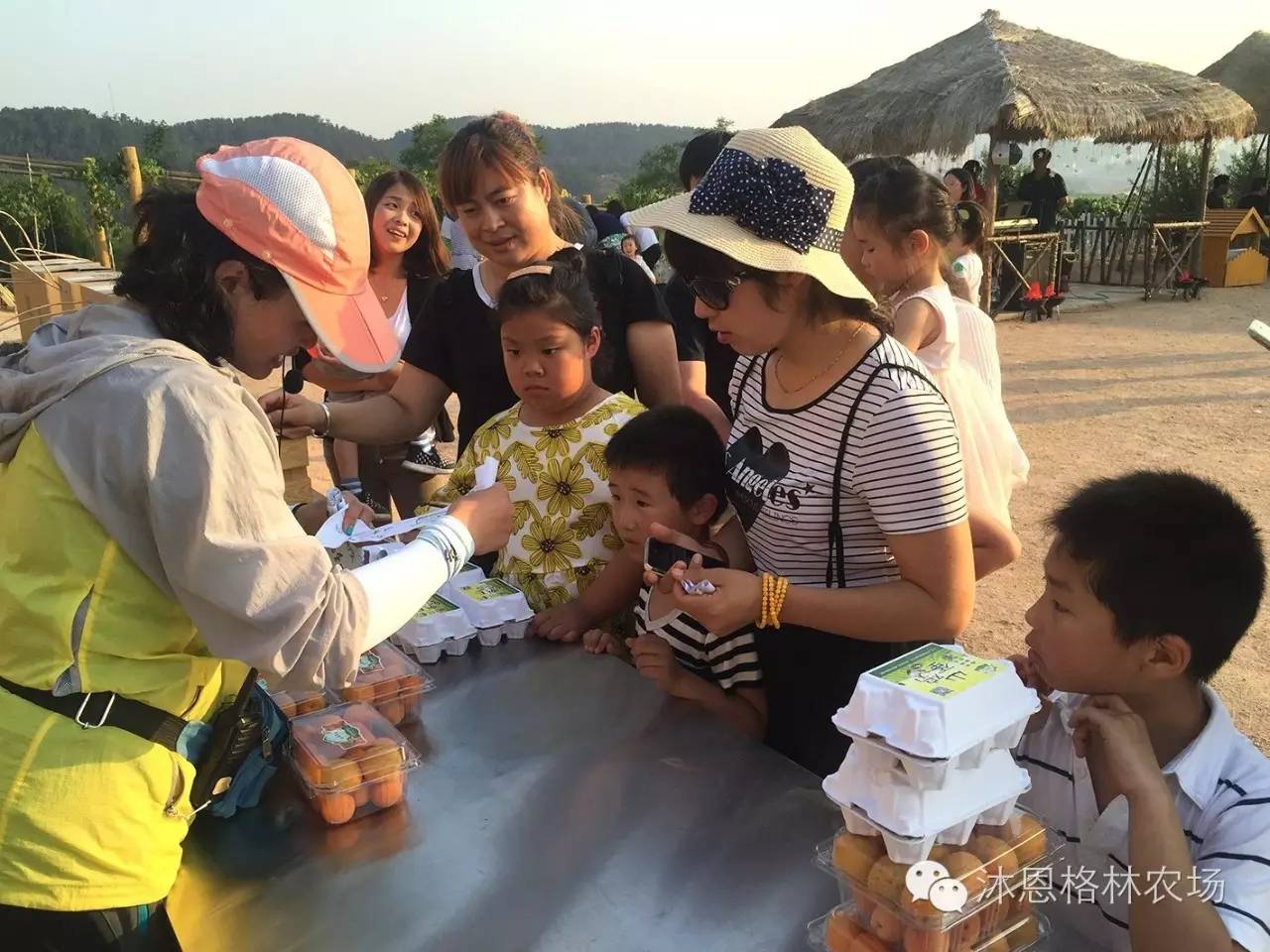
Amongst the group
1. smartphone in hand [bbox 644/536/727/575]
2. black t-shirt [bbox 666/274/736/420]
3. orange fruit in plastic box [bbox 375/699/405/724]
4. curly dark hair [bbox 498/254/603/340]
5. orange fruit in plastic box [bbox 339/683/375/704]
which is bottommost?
orange fruit in plastic box [bbox 375/699/405/724]

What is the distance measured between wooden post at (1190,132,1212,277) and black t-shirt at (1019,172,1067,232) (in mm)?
2566

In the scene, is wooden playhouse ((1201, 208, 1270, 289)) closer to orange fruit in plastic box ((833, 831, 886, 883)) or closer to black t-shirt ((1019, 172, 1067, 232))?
black t-shirt ((1019, 172, 1067, 232))

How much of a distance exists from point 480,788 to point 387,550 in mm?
561

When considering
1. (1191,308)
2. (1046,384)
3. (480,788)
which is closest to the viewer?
(480,788)

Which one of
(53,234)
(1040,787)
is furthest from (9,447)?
(53,234)

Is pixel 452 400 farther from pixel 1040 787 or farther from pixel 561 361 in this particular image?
pixel 1040 787

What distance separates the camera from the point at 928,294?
9.45ft

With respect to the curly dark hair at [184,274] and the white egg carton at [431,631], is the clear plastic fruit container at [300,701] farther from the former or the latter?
the curly dark hair at [184,274]

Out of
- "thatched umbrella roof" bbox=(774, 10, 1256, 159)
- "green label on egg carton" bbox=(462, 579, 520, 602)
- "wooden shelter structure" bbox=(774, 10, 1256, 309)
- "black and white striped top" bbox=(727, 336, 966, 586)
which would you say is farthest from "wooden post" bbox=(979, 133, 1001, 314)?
"black and white striped top" bbox=(727, 336, 966, 586)

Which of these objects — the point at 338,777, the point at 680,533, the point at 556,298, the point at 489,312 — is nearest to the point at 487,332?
the point at 489,312

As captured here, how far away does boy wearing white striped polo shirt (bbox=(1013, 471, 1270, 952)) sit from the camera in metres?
1.18

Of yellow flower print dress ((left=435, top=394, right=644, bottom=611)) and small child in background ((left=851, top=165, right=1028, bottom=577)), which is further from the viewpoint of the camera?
small child in background ((left=851, top=165, right=1028, bottom=577))

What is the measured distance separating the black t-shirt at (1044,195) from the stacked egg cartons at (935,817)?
14319 mm

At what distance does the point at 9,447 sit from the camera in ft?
3.92
